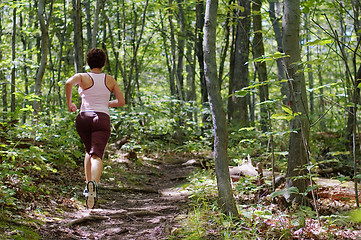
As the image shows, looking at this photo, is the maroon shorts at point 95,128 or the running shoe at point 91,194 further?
the maroon shorts at point 95,128

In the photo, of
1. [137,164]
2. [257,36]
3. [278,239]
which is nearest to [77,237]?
[278,239]

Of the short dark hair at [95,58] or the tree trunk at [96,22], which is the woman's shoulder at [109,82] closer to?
the short dark hair at [95,58]

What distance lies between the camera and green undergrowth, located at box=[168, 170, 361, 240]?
367cm

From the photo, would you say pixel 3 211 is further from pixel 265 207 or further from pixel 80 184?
pixel 265 207

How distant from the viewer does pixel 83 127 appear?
4312mm

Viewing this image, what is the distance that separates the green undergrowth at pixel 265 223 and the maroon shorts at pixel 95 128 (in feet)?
4.89

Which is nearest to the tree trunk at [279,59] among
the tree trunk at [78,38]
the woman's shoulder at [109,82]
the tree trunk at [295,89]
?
the tree trunk at [295,89]

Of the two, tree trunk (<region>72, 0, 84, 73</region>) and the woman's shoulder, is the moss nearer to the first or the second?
the woman's shoulder

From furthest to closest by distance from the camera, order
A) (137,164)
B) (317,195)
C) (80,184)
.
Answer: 1. (137,164)
2. (80,184)
3. (317,195)

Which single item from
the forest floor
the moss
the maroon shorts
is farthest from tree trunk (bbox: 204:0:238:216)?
the moss

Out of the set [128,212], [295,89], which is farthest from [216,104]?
[128,212]

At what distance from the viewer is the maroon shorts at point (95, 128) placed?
4.27 m

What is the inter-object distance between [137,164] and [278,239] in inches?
254

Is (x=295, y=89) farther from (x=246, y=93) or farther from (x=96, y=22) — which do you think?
(x=96, y=22)
